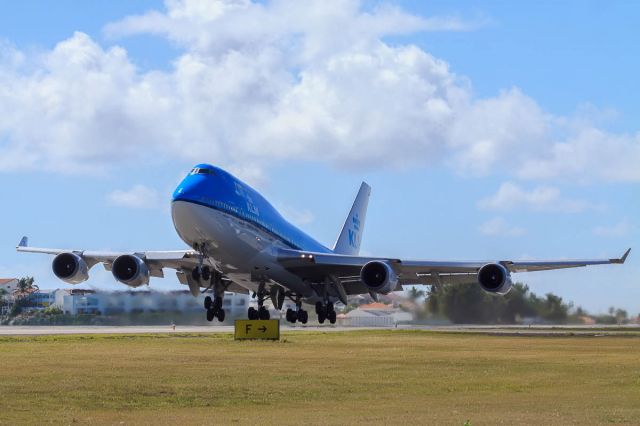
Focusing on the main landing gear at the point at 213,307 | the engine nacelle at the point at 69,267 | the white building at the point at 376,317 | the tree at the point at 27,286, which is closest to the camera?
the main landing gear at the point at 213,307

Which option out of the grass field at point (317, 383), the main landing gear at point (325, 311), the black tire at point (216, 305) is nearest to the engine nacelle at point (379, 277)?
the grass field at point (317, 383)

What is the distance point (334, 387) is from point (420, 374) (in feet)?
17.8

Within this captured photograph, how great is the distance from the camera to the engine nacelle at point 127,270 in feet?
163

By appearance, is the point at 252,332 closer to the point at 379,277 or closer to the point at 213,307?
the point at 213,307

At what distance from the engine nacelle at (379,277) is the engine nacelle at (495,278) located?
417 centimetres

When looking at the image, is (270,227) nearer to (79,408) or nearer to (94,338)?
(94,338)

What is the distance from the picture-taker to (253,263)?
46.7 metres

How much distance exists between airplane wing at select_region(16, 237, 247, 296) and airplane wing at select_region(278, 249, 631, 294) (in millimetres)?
3933

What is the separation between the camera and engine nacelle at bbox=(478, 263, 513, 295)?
49.9m

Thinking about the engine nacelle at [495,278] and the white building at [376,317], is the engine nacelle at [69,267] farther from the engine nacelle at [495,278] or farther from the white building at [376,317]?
the white building at [376,317]

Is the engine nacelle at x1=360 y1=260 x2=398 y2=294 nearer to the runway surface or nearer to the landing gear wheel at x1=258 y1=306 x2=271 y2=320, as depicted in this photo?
the landing gear wheel at x1=258 y1=306 x2=271 y2=320

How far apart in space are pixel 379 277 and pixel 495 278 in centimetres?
546

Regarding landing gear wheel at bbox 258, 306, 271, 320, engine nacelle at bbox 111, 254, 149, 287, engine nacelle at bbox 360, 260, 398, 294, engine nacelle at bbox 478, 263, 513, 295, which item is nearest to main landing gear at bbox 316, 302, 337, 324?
landing gear wheel at bbox 258, 306, 271, 320

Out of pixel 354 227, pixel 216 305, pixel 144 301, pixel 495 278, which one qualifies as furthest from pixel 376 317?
pixel 216 305
